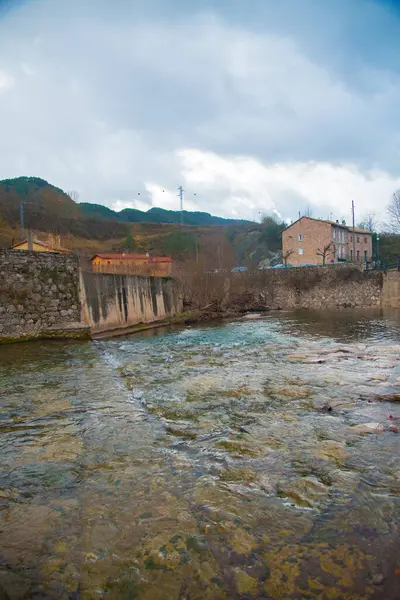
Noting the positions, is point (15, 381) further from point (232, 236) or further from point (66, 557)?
point (232, 236)

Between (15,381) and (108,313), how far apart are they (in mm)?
8253

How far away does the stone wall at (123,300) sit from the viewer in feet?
46.1

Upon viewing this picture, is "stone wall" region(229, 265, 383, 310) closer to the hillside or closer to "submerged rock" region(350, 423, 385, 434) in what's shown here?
the hillside

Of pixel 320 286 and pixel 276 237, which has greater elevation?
pixel 276 237

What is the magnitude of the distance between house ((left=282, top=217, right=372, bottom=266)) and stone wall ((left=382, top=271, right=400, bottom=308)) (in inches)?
724

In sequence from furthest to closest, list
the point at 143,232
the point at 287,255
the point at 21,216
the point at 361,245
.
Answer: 1. the point at 143,232
2. the point at 361,245
3. the point at 287,255
4. the point at 21,216

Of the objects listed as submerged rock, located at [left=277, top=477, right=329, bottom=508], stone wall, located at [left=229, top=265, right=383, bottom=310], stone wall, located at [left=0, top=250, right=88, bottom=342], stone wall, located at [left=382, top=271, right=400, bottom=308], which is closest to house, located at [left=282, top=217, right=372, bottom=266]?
stone wall, located at [left=229, top=265, right=383, bottom=310]

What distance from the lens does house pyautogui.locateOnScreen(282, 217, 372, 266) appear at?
178 ft

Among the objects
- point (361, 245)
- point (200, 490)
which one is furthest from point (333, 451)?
point (361, 245)

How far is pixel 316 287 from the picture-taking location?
36.5 meters

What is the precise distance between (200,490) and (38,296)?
10.6 meters

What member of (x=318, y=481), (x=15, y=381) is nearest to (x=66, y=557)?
(x=318, y=481)

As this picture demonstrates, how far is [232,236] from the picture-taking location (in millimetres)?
93250

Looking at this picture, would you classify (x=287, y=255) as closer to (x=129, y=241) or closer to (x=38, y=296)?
(x=129, y=241)
